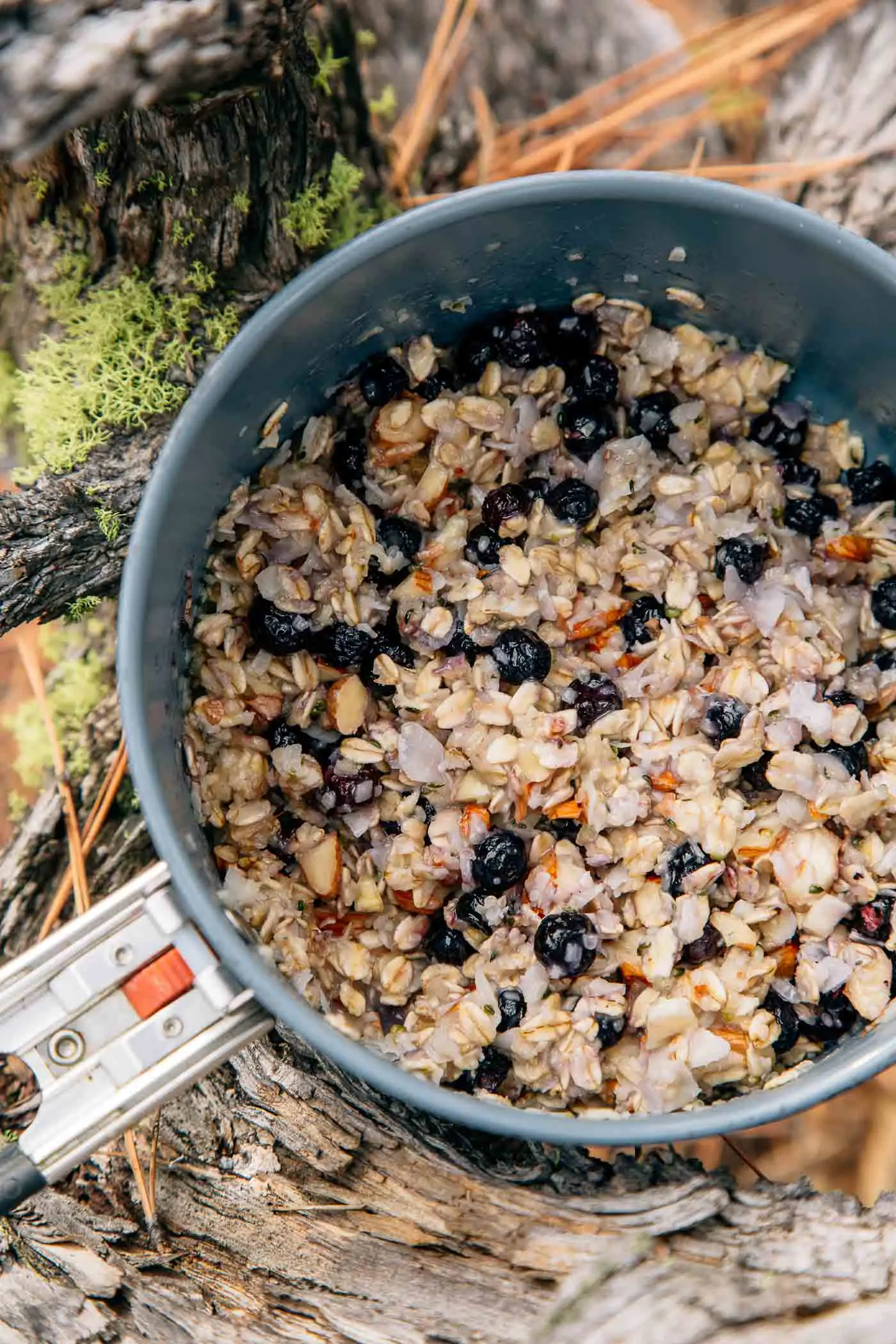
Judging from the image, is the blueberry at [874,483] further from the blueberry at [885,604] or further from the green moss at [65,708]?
the green moss at [65,708]

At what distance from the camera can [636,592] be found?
135 cm

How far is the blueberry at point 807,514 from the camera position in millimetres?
1373

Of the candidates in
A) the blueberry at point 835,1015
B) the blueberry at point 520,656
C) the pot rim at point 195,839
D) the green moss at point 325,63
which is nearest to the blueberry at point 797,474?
the pot rim at point 195,839

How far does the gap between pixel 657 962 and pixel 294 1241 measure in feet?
1.65

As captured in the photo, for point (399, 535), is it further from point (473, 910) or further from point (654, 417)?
point (473, 910)

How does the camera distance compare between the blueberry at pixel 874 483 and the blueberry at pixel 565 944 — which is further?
the blueberry at pixel 874 483

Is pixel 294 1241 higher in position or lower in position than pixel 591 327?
lower

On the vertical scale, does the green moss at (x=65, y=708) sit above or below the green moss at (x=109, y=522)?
below

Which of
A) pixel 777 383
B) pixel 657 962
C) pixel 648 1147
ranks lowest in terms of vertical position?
pixel 648 1147

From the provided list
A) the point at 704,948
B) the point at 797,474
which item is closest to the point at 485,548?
the point at 797,474

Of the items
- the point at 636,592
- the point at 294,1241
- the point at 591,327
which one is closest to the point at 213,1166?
the point at 294,1241

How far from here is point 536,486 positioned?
1359 mm

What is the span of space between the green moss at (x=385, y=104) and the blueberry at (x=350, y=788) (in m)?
0.92

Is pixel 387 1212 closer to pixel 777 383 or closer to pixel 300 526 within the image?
pixel 300 526
